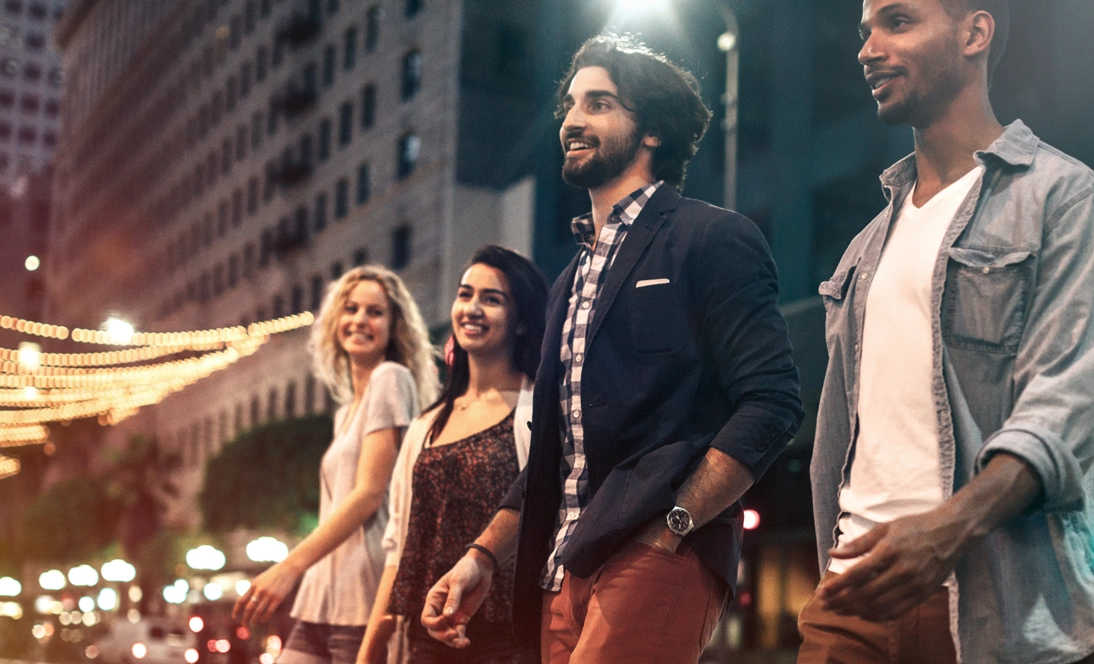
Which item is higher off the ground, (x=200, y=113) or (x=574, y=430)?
(x=200, y=113)

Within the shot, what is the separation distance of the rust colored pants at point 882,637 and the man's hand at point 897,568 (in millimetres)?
Answer: 276

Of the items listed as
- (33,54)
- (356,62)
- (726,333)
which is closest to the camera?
(726,333)

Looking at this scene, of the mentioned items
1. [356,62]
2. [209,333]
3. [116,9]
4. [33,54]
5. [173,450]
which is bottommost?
[173,450]

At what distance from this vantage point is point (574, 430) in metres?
3.17

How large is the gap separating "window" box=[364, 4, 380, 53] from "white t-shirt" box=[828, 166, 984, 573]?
147 ft

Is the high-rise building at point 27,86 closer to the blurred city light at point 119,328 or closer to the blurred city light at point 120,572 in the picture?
the blurred city light at point 120,572

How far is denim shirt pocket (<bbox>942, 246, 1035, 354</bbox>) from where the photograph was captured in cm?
246

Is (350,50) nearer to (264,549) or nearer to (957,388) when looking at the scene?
(264,549)

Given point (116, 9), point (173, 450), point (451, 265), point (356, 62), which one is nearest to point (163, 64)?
point (116, 9)

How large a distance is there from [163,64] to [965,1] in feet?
251

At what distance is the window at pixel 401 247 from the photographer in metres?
42.4

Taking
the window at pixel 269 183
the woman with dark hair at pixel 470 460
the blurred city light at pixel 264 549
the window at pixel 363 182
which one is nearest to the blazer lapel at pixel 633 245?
the woman with dark hair at pixel 470 460

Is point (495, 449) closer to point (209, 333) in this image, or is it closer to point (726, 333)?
point (726, 333)

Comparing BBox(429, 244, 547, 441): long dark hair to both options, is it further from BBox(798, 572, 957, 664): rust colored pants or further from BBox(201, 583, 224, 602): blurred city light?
BBox(201, 583, 224, 602): blurred city light
